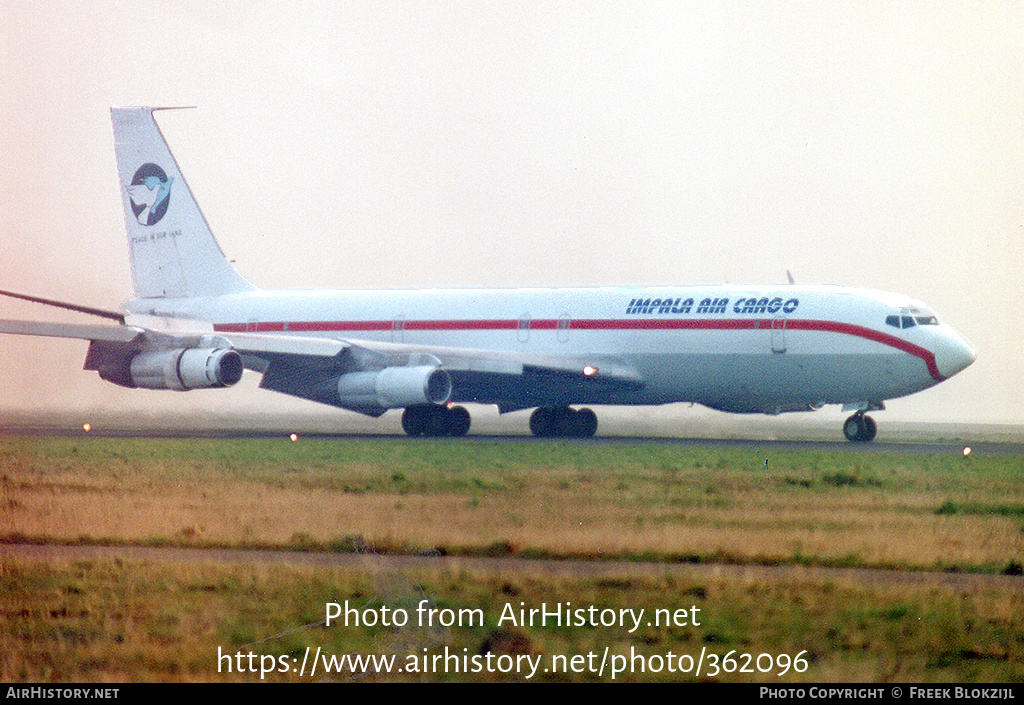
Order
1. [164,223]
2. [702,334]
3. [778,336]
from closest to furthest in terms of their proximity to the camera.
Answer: [778,336] → [702,334] → [164,223]

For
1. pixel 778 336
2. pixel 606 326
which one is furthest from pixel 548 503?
pixel 606 326

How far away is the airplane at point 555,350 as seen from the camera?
3155 centimetres

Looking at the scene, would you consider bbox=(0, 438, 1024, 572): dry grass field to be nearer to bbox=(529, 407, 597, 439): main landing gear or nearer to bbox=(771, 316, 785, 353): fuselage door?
bbox=(771, 316, 785, 353): fuselage door

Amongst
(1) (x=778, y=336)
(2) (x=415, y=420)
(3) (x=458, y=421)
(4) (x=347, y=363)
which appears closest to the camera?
(1) (x=778, y=336)

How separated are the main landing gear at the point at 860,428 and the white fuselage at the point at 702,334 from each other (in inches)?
39.7

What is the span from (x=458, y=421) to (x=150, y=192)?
42.7 feet

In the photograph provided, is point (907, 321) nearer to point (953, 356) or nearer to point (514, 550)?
point (953, 356)

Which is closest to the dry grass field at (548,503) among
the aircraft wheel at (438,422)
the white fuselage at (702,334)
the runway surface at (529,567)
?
the runway surface at (529,567)

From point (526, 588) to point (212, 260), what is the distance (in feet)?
103

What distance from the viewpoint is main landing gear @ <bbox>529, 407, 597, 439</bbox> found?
3669cm

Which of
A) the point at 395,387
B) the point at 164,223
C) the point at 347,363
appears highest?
the point at 164,223

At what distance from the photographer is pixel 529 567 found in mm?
13281

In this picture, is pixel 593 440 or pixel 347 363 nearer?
pixel 593 440
